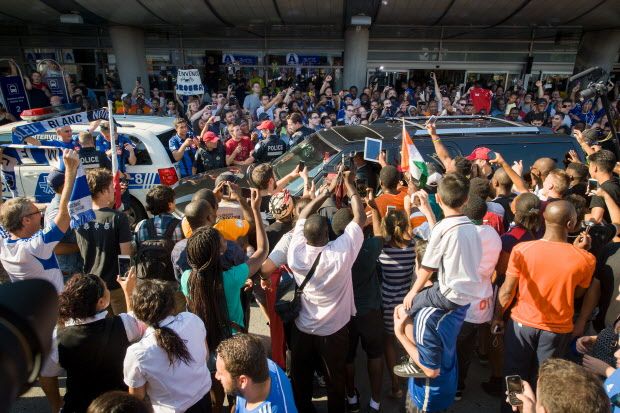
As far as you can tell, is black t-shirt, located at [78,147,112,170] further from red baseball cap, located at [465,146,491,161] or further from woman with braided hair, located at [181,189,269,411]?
red baseball cap, located at [465,146,491,161]

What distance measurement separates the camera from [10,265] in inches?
118

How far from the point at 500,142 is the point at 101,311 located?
4.80 metres

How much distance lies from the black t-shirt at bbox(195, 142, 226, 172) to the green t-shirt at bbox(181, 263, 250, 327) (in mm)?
4157

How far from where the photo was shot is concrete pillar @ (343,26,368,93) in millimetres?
13836

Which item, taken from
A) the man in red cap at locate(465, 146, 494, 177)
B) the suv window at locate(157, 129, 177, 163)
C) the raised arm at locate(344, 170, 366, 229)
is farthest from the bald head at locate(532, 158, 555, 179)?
the suv window at locate(157, 129, 177, 163)

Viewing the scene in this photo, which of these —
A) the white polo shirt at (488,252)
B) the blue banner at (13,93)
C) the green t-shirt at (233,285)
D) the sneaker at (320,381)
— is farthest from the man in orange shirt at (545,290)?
the blue banner at (13,93)

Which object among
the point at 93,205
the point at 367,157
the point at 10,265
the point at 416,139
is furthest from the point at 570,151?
the point at 10,265

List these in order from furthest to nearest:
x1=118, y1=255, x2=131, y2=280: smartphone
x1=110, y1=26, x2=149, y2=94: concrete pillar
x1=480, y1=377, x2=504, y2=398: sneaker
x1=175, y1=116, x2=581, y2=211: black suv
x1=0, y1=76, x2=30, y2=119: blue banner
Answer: x1=110, y1=26, x2=149, y2=94: concrete pillar
x1=0, y1=76, x2=30, y2=119: blue banner
x1=175, y1=116, x2=581, y2=211: black suv
x1=480, y1=377, x2=504, y2=398: sneaker
x1=118, y1=255, x2=131, y2=280: smartphone

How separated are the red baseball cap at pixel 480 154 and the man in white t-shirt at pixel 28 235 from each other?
13.3 ft

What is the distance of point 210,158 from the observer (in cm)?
662

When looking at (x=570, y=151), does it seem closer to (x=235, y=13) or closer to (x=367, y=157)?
(x=367, y=157)

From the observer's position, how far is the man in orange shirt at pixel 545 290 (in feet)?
8.79

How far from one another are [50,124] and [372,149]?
363 centimetres

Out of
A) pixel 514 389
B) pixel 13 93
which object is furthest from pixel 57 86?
pixel 514 389
